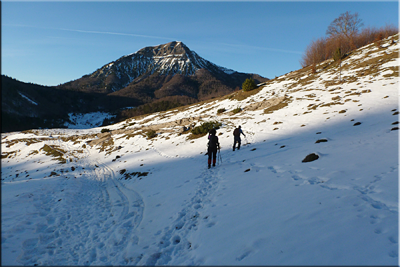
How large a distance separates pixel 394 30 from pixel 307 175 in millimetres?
81797

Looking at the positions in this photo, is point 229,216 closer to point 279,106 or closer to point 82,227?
point 82,227

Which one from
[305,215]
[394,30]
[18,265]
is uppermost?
[394,30]

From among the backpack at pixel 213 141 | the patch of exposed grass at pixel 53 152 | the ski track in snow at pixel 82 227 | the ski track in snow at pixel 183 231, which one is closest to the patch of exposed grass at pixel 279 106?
the backpack at pixel 213 141

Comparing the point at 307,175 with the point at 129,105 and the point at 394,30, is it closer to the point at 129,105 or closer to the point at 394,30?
the point at 394,30

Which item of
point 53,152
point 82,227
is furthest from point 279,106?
point 53,152

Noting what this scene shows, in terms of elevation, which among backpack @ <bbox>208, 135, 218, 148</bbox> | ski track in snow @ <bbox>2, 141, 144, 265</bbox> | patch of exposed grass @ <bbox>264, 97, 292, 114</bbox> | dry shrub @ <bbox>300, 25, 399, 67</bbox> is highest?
dry shrub @ <bbox>300, 25, 399, 67</bbox>

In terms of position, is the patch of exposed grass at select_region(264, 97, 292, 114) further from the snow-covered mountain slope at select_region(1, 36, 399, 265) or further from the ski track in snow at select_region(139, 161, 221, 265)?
the ski track in snow at select_region(139, 161, 221, 265)

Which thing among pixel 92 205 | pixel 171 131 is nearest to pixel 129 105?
pixel 171 131

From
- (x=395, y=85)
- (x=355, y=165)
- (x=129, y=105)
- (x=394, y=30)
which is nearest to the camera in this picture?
(x=355, y=165)

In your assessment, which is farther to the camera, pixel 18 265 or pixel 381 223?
pixel 18 265

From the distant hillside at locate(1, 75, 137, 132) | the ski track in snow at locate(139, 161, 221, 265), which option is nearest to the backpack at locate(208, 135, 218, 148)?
the ski track in snow at locate(139, 161, 221, 265)

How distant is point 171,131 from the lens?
24516 mm

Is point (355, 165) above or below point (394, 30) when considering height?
below

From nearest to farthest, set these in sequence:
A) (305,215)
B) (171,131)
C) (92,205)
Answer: (305,215)
(92,205)
(171,131)
